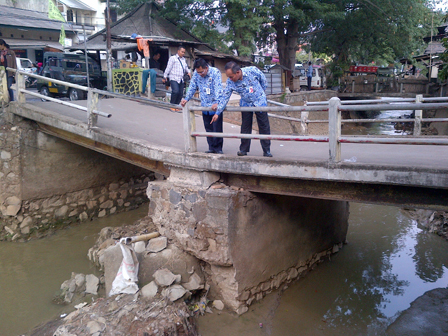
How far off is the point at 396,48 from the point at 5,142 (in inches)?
796

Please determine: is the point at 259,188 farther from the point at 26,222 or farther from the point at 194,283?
the point at 26,222

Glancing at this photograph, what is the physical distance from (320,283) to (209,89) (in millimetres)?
3850

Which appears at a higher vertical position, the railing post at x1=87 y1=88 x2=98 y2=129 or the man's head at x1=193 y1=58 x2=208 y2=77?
the man's head at x1=193 y1=58 x2=208 y2=77

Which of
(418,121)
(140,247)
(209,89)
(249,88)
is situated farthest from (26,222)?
(418,121)

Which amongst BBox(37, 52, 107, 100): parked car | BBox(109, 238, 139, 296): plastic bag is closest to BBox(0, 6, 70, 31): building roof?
BBox(37, 52, 107, 100): parked car

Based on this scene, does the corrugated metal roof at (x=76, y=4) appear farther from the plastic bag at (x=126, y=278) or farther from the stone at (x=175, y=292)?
the stone at (x=175, y=292)

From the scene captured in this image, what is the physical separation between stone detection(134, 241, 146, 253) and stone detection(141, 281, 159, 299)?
0.63 meters

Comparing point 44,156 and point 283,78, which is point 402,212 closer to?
point 44,156

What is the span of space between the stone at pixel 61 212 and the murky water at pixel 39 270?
0.37 m

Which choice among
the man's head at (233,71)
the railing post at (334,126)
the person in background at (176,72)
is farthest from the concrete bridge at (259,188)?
the person in background at (176,72)

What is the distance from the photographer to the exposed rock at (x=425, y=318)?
534 cm

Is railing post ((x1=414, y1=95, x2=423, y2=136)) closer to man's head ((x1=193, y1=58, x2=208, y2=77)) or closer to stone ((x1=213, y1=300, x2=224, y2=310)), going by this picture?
man's head ((x1=193, y1=58, x2=208, y2=77))

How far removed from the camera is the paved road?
445 centimetres

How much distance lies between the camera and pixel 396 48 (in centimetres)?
2112
